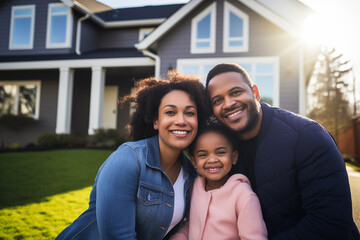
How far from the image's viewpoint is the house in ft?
32.3

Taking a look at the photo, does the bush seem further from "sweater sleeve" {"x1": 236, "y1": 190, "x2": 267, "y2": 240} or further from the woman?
"sweater sleeve" {"x1": 236, "y1": 190, "x2": 267, "y2": 240}

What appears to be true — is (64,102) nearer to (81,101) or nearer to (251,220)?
(81,101)

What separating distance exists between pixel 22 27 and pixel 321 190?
16.0 metres

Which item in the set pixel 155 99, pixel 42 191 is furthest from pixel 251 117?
pixel 42 191

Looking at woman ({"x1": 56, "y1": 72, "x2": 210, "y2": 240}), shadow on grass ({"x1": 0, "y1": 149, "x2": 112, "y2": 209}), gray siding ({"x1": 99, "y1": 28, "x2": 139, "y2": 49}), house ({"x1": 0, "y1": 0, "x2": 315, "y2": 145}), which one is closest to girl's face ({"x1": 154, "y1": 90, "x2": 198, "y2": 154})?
woman ({"x1": 56, "y1": 72, "x2": 210, "y2": 240})

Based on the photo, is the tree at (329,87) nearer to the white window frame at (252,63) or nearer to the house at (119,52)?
the house at (119,52)

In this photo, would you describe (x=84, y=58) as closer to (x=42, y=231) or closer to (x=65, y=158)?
(x=65, y=158)

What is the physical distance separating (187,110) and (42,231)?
111 inches

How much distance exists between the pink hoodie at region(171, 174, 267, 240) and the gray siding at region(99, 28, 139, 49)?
1330 cm

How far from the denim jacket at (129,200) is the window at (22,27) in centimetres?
1412

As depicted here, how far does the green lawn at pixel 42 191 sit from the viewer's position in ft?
11.9

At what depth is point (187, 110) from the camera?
2.28 meters

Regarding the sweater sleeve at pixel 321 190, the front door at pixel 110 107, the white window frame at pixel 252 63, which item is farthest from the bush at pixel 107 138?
the sweater sleeve at pixel 321 190

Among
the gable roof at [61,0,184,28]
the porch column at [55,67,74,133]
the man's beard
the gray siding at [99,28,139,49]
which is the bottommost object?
the man's beard
